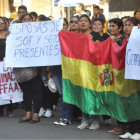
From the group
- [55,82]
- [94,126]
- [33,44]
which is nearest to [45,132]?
[94,126]

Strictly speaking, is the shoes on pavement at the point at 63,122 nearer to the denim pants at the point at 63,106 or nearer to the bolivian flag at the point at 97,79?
the denim pants at the point at 63,106

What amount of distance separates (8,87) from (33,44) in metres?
1.05

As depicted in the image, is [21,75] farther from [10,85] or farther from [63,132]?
[63,132]

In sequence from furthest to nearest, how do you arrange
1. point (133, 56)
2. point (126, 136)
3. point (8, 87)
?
point (8, 87)
point (126, 136)
point (133, 56)

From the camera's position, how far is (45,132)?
6.30 metres

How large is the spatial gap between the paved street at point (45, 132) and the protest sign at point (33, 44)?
3.40ft

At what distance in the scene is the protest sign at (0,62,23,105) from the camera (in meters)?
7.38

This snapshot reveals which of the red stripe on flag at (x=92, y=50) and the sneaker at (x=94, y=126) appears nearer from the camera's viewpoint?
the red stripe on flag at (x=92, y=50)

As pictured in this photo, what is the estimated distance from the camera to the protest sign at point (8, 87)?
7375 mm

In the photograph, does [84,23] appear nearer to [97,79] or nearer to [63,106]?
[97,79]

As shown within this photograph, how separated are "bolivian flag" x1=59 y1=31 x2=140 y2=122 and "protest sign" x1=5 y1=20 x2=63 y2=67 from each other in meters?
0.24

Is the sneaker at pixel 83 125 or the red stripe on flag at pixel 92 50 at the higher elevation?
the red stripe on flag at pixel 92 50

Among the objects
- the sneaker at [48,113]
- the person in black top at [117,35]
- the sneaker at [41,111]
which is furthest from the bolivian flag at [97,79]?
the sneaker at [41,111]

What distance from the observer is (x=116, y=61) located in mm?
5910
